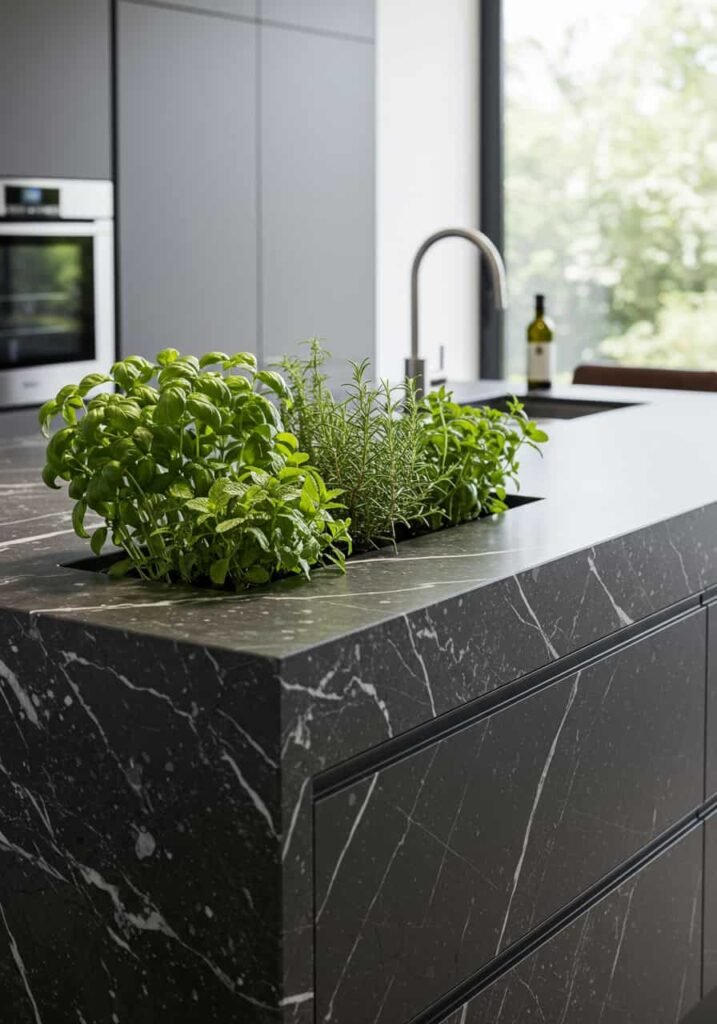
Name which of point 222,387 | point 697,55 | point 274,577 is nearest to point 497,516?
point 274,577

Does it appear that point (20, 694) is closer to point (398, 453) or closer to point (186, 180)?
point (398, 453)

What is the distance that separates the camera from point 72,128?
351cm

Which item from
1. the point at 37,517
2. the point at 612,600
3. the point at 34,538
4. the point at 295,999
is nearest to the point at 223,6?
the point at 37,517

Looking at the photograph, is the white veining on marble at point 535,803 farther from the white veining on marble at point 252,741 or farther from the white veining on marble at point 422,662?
the white veining on marble at point 252,741

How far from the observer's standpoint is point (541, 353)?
10.5 feet

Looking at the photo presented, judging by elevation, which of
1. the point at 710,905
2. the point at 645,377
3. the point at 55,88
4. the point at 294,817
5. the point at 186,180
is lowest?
the point at 710,905

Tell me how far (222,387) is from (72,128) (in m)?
2.40

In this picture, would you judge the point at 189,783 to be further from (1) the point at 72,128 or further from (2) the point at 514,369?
(2) the point at 514,369

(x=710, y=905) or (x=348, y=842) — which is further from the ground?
(x=348, y=842)

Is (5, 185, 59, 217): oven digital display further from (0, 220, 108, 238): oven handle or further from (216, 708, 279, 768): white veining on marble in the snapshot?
(216, 708, 279, 768): white veining on marble

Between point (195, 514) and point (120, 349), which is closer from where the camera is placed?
point (195, 514)

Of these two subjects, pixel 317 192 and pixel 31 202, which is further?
pixel 317 192

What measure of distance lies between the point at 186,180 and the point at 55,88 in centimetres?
50

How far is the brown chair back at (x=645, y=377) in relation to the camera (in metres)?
3.51
